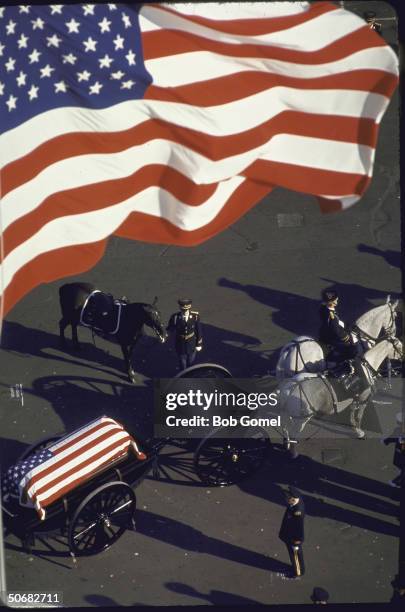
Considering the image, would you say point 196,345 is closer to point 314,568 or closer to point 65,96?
point 314,568

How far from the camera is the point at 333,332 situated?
17578mm

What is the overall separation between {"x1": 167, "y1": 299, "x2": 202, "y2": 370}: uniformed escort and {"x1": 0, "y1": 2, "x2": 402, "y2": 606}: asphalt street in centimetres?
78

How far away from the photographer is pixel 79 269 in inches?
446

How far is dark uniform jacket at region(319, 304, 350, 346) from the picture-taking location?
17.5 meters

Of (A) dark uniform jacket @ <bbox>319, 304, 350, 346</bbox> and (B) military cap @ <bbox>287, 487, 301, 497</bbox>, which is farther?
(A) dark uniform jacket @ <bbox>319, 304, 350, 346</bbox>

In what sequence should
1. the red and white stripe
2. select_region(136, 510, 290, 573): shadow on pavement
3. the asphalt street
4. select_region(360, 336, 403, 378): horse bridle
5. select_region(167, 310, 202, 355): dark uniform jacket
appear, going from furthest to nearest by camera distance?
select_region(167, 310, 202, 355): dark uniform jacket
select_region(360, 336, 403, 378): horse bridle
select_region(136, 510, 290, 573): shadow on pavement
the asphalt street
the red and white stripe

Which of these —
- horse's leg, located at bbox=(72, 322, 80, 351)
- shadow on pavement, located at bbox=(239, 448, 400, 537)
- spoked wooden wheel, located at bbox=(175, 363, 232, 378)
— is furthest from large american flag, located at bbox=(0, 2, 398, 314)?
horse's leg, located at bbox=(72, 322, 80, 351)

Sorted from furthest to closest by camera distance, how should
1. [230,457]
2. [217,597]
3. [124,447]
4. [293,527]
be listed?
[230,457] < [124,447] < [217,597] < [293,527]

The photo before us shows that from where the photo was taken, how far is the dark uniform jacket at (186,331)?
58.5 ft

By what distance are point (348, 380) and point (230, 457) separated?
2.22 meters

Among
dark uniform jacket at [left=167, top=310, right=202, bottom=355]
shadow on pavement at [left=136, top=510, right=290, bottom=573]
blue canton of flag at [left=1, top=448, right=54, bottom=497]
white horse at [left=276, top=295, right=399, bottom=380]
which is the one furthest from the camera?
dark uniform jacket at [left=167, top=310, right=202, bottom=355]

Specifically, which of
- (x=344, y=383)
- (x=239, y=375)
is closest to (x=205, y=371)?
(x=239, y=375)

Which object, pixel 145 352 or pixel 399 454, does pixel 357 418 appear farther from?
pixel 145 352

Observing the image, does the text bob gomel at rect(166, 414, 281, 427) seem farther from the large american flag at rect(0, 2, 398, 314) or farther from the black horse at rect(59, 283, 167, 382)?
the large american flag at rect(0, 2, 398, 314)
